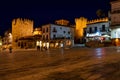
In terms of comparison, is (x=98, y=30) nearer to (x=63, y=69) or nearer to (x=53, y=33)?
(x=53, y=33)

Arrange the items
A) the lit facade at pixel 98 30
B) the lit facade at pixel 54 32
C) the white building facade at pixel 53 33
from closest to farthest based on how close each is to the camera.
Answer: the lit facade at pixel 98 30 → the white building facade at pixel 53 33 → the lit facade at pixel 54 32

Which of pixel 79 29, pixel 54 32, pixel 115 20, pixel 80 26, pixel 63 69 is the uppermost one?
pixel 80 26

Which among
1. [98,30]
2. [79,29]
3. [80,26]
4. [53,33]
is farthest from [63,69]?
[80,26]

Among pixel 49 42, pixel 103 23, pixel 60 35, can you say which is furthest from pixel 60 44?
pixel 103 23

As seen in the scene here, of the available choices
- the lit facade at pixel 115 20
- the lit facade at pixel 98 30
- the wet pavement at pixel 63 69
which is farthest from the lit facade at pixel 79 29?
the wet pavement at pixel 63 69

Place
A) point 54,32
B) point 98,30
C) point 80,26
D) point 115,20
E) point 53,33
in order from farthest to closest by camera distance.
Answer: point 80,26 < point 54,32 < point 53,33 < point 98,30 < point 115,20

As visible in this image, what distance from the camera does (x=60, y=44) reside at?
1959 inches

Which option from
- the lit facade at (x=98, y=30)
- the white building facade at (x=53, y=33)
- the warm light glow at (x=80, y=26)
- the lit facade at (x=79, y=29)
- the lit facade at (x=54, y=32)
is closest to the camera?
the lit facade at (x=98, y=30)

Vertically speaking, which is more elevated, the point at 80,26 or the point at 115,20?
the point at 80,26

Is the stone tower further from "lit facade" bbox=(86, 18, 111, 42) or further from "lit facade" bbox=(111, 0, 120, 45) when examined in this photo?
"lit facade" bbox=(111, 0, 120, 45)

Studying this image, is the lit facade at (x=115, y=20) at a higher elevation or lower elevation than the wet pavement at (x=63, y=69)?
higher

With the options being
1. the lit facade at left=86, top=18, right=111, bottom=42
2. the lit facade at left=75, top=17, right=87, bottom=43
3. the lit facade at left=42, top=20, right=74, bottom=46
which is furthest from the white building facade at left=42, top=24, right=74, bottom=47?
the lit facade at left=86, top=18, right=111, bottom=42

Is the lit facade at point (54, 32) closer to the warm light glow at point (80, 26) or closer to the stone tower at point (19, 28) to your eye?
the warm light glow at point (80, 26)

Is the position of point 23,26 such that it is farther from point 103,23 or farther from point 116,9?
point 116,9
